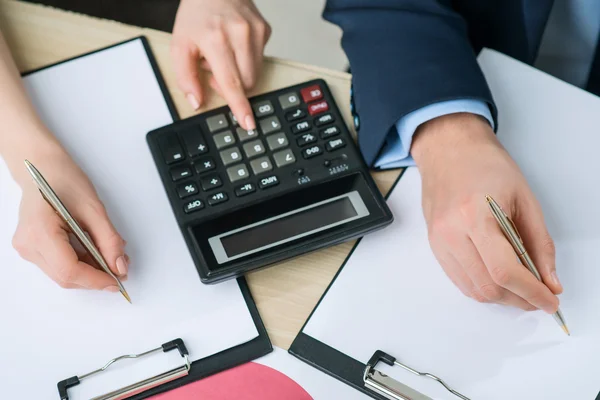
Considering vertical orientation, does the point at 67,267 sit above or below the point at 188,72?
below

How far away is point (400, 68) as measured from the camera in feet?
2.01

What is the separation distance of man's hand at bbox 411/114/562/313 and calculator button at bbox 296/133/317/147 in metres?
0.10

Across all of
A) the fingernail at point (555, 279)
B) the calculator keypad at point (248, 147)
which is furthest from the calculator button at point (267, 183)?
the fingernail at point (555, 279)

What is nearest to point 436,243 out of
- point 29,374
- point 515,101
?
point 515,101

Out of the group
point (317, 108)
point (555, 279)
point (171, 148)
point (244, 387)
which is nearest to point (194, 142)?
point (171, 148)

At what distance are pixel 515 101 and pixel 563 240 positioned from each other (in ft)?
0.54

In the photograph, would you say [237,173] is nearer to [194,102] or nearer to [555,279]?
[194,102]

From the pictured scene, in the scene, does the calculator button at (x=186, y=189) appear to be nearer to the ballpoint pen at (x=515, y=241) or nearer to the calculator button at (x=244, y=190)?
the calculator button at (x=244, y=190)

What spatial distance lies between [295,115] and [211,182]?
11 cm

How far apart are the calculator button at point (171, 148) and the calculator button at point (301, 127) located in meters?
0.11

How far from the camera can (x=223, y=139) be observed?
0.59m

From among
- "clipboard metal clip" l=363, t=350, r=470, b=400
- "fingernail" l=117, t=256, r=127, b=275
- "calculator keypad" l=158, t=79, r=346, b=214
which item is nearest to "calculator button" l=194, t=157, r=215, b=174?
"calculator keypad" l=158, t=79, r=346, b=214

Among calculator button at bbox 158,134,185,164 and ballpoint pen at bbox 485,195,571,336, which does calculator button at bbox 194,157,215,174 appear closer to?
calculator button at bbox 158,134,185,164

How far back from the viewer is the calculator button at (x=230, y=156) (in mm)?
572
